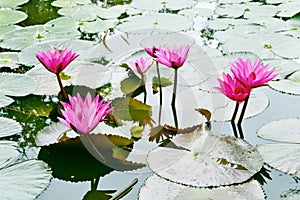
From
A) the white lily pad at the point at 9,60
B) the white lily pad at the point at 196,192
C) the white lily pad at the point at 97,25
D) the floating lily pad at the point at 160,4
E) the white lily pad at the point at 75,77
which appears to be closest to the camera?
the white lily pad at the point at 196,192

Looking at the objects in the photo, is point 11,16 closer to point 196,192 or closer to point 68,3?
point 68,3

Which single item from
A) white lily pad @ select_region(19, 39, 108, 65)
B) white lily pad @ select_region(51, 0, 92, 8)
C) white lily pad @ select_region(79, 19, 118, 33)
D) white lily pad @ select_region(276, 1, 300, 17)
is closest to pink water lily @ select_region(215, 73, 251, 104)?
white lily pad @ select_region(19, 39, 108, 65)

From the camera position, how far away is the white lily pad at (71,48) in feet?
5.70

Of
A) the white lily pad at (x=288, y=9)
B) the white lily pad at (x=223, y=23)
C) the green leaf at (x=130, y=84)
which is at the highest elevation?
the white lily pad at (x=288, y=9)

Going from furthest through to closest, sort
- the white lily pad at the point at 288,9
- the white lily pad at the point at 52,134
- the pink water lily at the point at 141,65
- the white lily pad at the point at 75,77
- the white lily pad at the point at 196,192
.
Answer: the white lily pad at the point at 288,9
the white lily pad at the point at 75,77
the pink water lily at the point at 141,65
the white lily pad at the point at 52,134
the white lily pad at the point at 196,192

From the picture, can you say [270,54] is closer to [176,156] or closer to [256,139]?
[256,139]

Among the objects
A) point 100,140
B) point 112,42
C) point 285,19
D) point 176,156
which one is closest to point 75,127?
point 100,140

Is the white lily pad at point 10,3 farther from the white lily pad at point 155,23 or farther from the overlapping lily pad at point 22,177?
the overlapping lily pad at point 22,177

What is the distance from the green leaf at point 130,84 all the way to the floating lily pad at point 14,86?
311 mm

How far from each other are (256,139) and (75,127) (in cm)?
51

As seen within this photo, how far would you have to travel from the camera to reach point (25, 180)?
105cm

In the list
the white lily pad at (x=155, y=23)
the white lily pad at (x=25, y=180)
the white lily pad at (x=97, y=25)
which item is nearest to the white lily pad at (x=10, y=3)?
the white lily pad at (x=97, y=25)

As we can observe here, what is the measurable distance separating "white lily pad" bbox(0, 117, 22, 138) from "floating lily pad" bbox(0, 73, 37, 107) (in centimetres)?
11

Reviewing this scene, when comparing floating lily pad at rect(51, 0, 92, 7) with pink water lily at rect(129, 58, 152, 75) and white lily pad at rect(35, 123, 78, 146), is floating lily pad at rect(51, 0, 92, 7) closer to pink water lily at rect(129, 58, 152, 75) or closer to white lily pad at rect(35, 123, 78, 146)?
pink water lily at rect(129, 58, 152, 75)
